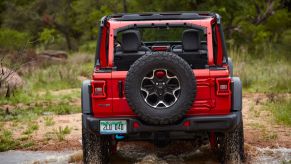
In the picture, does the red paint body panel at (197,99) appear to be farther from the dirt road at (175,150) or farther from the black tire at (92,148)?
the dirt road at (175,150)

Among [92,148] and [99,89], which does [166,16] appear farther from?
[92,148]

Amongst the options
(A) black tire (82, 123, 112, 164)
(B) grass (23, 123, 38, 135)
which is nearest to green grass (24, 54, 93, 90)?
(B) grass (23, 123, 38, 135)

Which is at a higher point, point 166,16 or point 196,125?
point 166,16

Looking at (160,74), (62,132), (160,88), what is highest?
(160,74)

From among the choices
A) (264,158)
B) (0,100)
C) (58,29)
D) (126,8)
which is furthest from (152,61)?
(58,29)

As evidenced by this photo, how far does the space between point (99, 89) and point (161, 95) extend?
685mm

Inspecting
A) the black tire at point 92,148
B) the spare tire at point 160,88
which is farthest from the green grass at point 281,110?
the spare tire at point 160,88

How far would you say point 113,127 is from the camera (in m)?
6.04

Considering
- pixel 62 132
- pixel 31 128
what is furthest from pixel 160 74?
pixel 31 128

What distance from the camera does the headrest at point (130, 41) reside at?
6633 mm

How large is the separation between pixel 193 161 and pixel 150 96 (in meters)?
1.60

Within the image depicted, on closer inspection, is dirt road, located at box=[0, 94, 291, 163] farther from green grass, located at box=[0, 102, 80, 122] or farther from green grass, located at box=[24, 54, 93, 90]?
green grass, located at box=[24, 54, 93, 90]

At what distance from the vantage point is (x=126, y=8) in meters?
30.2

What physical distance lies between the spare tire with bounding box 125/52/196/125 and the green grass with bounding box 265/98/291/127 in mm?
4429
